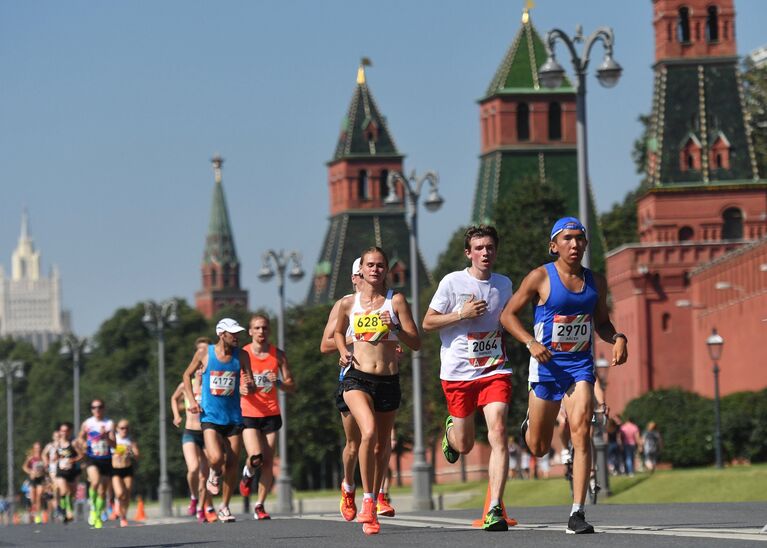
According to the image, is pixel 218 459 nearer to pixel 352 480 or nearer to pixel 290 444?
pixel 352 480

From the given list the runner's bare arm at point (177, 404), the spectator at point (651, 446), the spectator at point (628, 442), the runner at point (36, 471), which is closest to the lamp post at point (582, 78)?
the runner's bare arm at point (177, 404)

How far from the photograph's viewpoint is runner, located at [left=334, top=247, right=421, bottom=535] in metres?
18.6

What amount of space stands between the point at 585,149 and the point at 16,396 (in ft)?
502

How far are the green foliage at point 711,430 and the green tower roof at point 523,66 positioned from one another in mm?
47404

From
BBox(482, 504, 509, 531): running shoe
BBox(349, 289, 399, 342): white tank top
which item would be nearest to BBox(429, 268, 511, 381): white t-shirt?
BBox(349, 289, 399, 342): white tank top

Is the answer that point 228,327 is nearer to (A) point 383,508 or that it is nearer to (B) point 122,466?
(A) point 383,508

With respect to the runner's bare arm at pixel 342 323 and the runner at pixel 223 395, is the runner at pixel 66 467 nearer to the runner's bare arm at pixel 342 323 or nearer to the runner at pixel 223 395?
the runner at pixel 223 395

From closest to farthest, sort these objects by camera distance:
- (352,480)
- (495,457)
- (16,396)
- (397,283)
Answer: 1. (495,457)
2. (352,480)
3. (397,283)
4. (16,396)

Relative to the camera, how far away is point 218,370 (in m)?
23.8

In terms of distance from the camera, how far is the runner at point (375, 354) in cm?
1859

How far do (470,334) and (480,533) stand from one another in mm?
1569

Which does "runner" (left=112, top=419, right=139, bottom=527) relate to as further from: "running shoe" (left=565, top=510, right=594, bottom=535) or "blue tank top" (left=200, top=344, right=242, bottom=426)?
"running shoe" (left=565, top=510, right=594, bottom=535)

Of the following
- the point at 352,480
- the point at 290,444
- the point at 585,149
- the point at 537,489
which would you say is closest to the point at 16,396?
the point at 290,444

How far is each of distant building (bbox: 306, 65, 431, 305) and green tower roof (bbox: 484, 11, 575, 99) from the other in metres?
14.5
